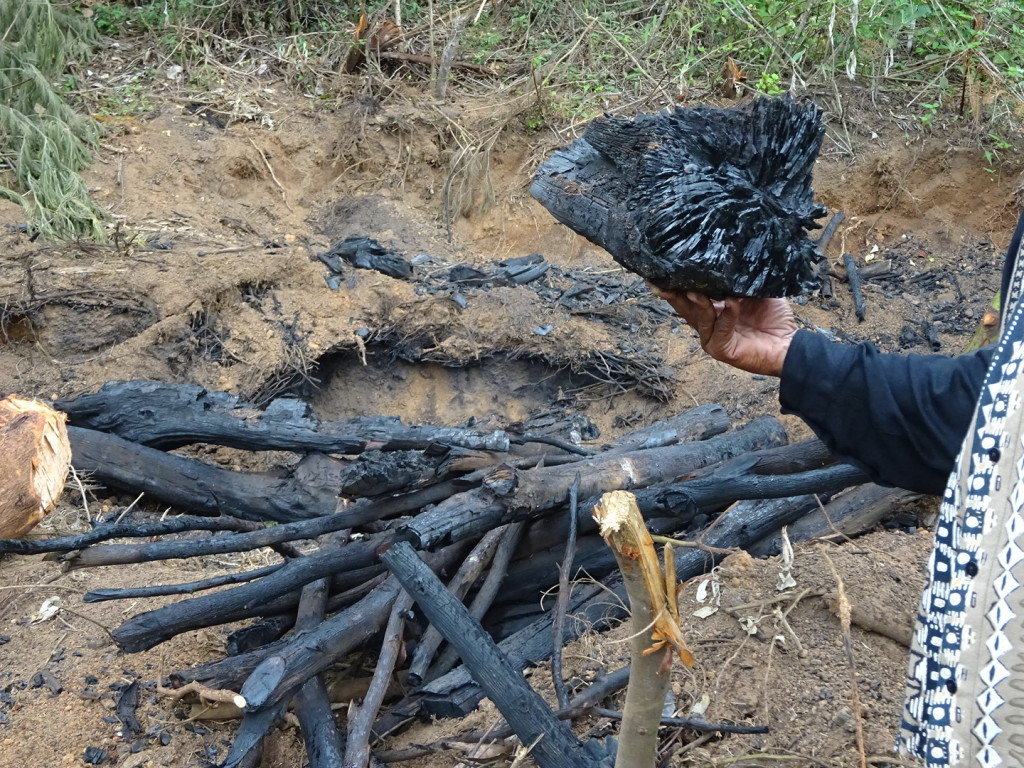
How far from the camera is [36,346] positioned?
4656 mm

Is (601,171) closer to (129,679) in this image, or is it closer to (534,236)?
(129,679)

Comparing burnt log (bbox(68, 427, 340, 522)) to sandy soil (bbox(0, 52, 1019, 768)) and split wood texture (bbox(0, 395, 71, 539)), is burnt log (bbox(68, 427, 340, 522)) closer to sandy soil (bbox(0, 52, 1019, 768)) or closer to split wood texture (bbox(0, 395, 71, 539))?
sandy soil (bbox(0, 52, 1019, 768))

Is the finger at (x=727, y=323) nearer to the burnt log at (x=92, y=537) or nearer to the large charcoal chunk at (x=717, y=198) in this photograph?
the large charcoal chunk at (x=717, y=198)

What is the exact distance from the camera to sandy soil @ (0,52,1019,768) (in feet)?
7.32

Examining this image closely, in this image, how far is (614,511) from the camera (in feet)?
3.92

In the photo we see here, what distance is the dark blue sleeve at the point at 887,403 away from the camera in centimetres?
135

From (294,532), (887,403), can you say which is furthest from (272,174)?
(887,403)

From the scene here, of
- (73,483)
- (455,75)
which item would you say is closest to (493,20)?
(455,75)

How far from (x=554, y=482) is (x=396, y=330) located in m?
2.85

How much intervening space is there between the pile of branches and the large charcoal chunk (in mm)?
672

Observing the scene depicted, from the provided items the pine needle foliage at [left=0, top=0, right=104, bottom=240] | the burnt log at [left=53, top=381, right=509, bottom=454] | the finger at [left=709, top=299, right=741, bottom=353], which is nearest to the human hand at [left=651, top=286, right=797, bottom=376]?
the finger at [left=709, top=299, right=741, bottom=353]

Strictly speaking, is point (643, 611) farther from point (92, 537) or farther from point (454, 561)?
point (92, 537)

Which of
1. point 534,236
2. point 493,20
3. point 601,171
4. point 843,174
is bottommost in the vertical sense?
point 534,236

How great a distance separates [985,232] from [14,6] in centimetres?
777
